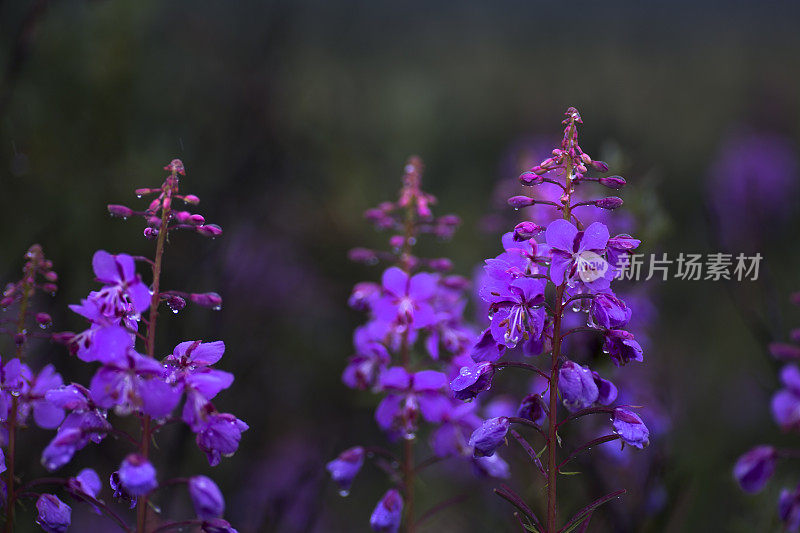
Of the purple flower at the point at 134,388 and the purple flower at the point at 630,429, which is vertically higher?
the purple flower at the point at 630,429

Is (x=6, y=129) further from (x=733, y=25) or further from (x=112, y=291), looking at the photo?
(x=733, y=25)

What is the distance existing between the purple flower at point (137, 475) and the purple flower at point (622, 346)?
1030 mm

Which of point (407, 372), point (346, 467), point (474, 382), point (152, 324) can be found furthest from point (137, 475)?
point (407, 372)

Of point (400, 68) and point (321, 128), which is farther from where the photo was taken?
point (400, 68)

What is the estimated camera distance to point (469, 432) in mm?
2312

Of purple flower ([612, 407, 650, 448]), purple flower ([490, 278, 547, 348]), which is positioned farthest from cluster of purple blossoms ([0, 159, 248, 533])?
purple flower ([612, 407, 650, 448])

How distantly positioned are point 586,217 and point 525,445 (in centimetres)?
182

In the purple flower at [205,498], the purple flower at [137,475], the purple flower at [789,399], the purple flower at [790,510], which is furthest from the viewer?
the purple flower at [789,399]

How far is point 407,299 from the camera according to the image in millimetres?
2250

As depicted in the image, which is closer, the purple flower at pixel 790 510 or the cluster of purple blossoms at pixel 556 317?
the cluster of purple blossoms at pixel 556 317

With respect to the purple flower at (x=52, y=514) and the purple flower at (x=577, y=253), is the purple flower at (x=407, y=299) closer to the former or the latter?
the purple flower at (x=577, y=253)

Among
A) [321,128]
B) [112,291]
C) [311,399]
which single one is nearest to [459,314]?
[112,291]

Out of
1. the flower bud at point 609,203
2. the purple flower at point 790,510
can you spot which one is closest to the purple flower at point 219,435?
the flower bud at point 609,203

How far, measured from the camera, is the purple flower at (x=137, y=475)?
4.47 feet
